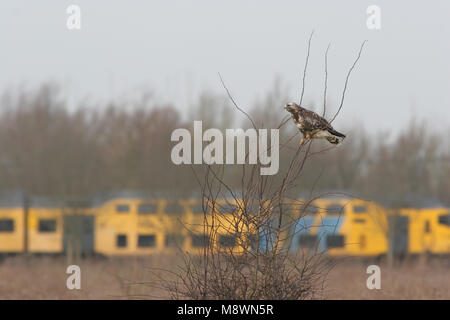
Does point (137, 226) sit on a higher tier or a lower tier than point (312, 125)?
lower

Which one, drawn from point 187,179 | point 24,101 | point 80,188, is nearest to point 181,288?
point 187,179

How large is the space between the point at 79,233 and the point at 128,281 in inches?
664

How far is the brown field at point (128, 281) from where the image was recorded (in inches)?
517

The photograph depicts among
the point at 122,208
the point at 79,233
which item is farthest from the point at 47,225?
the point at 122,208

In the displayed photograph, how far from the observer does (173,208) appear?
90.4ft

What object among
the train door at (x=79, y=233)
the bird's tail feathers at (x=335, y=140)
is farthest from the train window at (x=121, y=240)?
the bird's tail feathers at (x=335, y=140)

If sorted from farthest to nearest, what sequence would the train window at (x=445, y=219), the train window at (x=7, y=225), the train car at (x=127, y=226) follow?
the train window at (x=445, y=219), the train window at (x=7, y=225), the train car at (x=127, y=226)

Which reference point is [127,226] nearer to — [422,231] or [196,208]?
[196,208]

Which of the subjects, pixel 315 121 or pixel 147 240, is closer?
pixel 315 121

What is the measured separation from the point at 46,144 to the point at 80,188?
2525 mm

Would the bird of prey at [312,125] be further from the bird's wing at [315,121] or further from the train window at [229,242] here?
the train window at [229,242]

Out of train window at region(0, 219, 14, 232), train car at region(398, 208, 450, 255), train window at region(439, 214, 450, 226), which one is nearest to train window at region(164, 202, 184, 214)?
train window at region(0, 219, 14, 232)

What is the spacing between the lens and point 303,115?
522 centimetres
